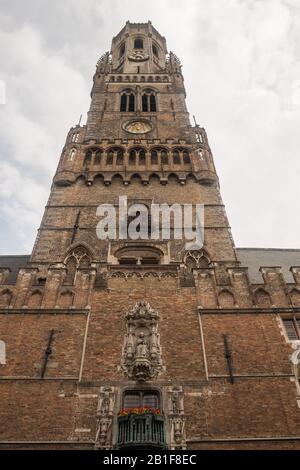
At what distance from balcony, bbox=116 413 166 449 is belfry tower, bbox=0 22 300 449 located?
1.2 inches

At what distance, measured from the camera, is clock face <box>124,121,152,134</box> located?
2508cm

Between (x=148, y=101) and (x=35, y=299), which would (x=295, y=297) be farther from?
(x=148, y=101)

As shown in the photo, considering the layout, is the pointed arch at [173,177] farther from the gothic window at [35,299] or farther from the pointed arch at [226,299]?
the gothic window at [35,299]

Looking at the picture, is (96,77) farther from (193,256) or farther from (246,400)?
(246,400)

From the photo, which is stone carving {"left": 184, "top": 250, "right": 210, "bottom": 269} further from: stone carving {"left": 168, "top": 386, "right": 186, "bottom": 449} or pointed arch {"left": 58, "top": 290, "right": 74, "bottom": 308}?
stone carving {"left": 168, "top": 386, "right": 186, "bottom": 449}

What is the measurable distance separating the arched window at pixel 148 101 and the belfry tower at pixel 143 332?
8.78 m

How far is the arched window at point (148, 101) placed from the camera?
2812cm

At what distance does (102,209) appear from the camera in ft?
61.5

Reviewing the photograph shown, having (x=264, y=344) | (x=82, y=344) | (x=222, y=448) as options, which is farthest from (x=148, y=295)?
(x=222, y=448)

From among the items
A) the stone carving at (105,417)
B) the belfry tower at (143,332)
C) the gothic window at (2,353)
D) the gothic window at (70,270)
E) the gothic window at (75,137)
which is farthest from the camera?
the gothic window at (75,137)

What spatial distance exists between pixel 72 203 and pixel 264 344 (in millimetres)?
10770

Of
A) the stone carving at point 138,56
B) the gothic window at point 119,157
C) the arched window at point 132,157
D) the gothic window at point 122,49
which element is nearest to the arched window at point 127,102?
the gothic window at point 119,157

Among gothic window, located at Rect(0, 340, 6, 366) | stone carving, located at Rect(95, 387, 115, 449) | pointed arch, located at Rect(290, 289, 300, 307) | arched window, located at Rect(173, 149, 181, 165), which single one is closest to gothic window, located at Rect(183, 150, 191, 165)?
arched window, located at Rect(173, 149, 181, 165)

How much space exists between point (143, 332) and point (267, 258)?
9481 millimetres
